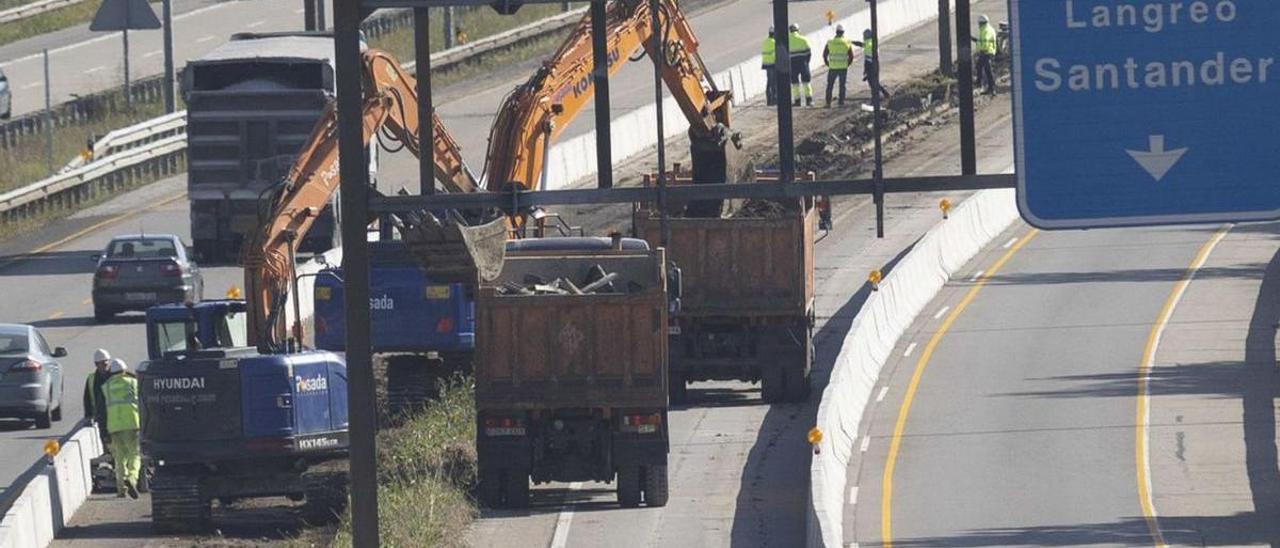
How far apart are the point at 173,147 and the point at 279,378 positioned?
3211 centimetres

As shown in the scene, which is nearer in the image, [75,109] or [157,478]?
[157,478]

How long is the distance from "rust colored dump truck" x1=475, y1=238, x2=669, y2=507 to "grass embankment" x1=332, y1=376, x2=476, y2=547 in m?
0.81

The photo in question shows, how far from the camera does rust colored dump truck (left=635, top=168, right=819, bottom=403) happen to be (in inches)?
1369

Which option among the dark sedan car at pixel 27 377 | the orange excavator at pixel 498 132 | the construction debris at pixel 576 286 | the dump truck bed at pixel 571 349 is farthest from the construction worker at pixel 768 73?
the dump truck bed at pixel 571 349

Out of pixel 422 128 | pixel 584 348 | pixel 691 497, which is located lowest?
pixel 691 497

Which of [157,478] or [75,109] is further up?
[75,109]

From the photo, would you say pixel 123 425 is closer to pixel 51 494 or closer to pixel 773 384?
pixel 51 494

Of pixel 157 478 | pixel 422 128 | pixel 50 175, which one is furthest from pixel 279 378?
pixel 50 175

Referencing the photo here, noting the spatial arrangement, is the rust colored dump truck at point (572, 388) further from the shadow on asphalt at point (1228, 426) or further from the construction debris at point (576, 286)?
the shadow on asphalt at point (1228, 426)

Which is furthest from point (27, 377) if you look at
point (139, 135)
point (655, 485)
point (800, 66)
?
point (800, 66)

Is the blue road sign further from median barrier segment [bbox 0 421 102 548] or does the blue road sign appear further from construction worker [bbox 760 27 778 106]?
construction worker [bbox 760 27 778 106]

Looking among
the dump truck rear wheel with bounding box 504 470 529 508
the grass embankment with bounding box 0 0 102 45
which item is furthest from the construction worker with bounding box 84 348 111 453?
the grass embankment with bounding box 0 0 102 45

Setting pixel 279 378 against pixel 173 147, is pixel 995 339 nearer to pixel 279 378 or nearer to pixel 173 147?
pixel 279 378

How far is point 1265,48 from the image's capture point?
13742 mm
